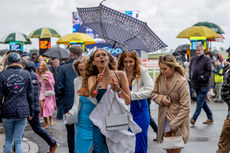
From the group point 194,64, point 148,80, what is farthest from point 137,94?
point 194,64

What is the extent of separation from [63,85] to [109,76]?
2008 millimetres

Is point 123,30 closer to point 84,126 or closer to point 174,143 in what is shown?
point 84,126

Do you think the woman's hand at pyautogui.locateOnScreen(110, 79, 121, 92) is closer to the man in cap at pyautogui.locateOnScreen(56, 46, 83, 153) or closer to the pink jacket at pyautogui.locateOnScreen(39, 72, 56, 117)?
the man in cap at pyautogui.locateOnScreen(56, 46, 83, 153)

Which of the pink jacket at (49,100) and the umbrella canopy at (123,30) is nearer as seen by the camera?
the umbrella canopy at (123,30)

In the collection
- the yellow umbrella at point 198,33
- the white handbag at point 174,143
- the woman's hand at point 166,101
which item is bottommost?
the white handbag at point 174,143

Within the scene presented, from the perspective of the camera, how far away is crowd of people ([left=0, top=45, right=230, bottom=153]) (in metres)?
4.11

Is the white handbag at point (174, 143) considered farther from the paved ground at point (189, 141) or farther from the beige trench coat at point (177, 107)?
the paved ground at point (189, 141)

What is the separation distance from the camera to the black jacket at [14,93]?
17.4 feet

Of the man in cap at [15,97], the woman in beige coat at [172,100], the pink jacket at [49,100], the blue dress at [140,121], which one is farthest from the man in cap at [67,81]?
the pink jacket at [49,100]

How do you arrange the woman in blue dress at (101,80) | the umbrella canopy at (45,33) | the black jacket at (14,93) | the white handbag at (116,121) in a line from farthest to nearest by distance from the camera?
1. the umbrella canopy at (45,33)
2. the black jacket at (14,93)
3. the woman in blue dress at (101,80)
4. the white handbag at (116,121)

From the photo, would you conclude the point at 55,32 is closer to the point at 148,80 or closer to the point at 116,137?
the point at 148,80

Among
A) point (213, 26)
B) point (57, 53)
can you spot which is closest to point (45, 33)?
point (57, 53)

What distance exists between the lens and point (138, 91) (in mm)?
5551

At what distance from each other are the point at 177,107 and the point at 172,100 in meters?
0.13
